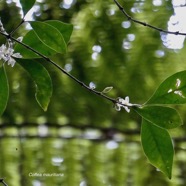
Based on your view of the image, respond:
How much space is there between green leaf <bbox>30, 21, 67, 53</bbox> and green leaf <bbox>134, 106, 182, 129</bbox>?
13 cm

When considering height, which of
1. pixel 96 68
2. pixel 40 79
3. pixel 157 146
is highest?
pixel 96 68

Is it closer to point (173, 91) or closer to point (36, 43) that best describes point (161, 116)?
point (173, 91)

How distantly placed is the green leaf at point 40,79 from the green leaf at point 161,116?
0.44ft

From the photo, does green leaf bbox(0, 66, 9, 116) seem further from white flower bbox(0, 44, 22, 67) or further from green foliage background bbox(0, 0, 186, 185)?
green foliage background bbox(0, 0, 186, 185)

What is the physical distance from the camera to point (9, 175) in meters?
1.18

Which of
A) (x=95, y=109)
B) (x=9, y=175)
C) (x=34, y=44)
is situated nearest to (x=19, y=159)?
(x=9, y=175)

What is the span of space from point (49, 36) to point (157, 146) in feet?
0.70

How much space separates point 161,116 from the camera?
63 cm

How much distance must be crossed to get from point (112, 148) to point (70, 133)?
0.39 ft

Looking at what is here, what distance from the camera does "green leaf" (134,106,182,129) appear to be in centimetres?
63

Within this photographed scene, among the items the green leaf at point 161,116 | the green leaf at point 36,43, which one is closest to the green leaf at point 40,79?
the green leaf at point 36,43

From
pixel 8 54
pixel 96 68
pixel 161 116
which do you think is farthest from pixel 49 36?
pixel 96 68

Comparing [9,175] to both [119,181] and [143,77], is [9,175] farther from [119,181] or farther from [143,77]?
[143,77]

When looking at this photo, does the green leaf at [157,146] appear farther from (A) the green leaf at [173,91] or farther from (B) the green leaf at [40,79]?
(B) the green leaf at [40,79]
